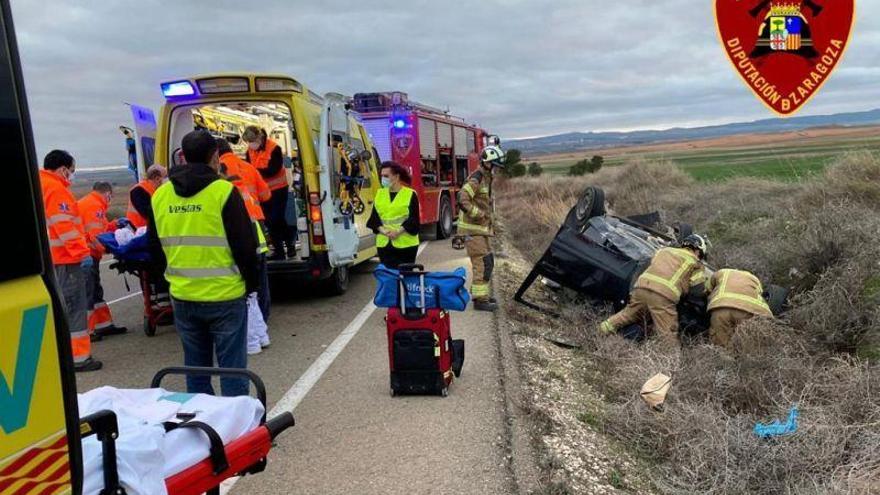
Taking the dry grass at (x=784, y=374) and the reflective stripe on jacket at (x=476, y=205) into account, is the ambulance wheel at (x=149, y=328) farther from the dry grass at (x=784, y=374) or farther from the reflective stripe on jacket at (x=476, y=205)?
the dry grass at (x=784, y=374)

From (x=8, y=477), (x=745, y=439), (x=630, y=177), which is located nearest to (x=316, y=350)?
(x=745, y=439)

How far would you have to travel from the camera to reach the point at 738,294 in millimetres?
6152

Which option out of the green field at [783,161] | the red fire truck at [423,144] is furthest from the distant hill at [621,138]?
the red fire truck at [423,144]

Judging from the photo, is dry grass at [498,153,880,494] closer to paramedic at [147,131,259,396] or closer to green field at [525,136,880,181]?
paramedic at [147,131,259,396]

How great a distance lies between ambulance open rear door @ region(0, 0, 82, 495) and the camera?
1409 millimetres

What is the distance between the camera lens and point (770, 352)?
5.34 metres

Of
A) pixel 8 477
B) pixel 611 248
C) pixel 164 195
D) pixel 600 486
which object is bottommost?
pixel 600 486

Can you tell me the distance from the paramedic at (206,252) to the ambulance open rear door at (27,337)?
1.93 m

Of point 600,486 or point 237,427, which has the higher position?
point 237,427

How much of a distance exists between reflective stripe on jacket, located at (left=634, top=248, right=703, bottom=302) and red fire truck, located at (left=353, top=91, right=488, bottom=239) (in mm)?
7115

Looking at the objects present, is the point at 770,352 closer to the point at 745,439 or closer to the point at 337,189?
the point at 745,439

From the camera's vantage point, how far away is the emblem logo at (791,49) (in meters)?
4.88

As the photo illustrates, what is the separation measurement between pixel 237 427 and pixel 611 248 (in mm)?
5819

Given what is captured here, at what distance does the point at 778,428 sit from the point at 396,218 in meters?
3.67
